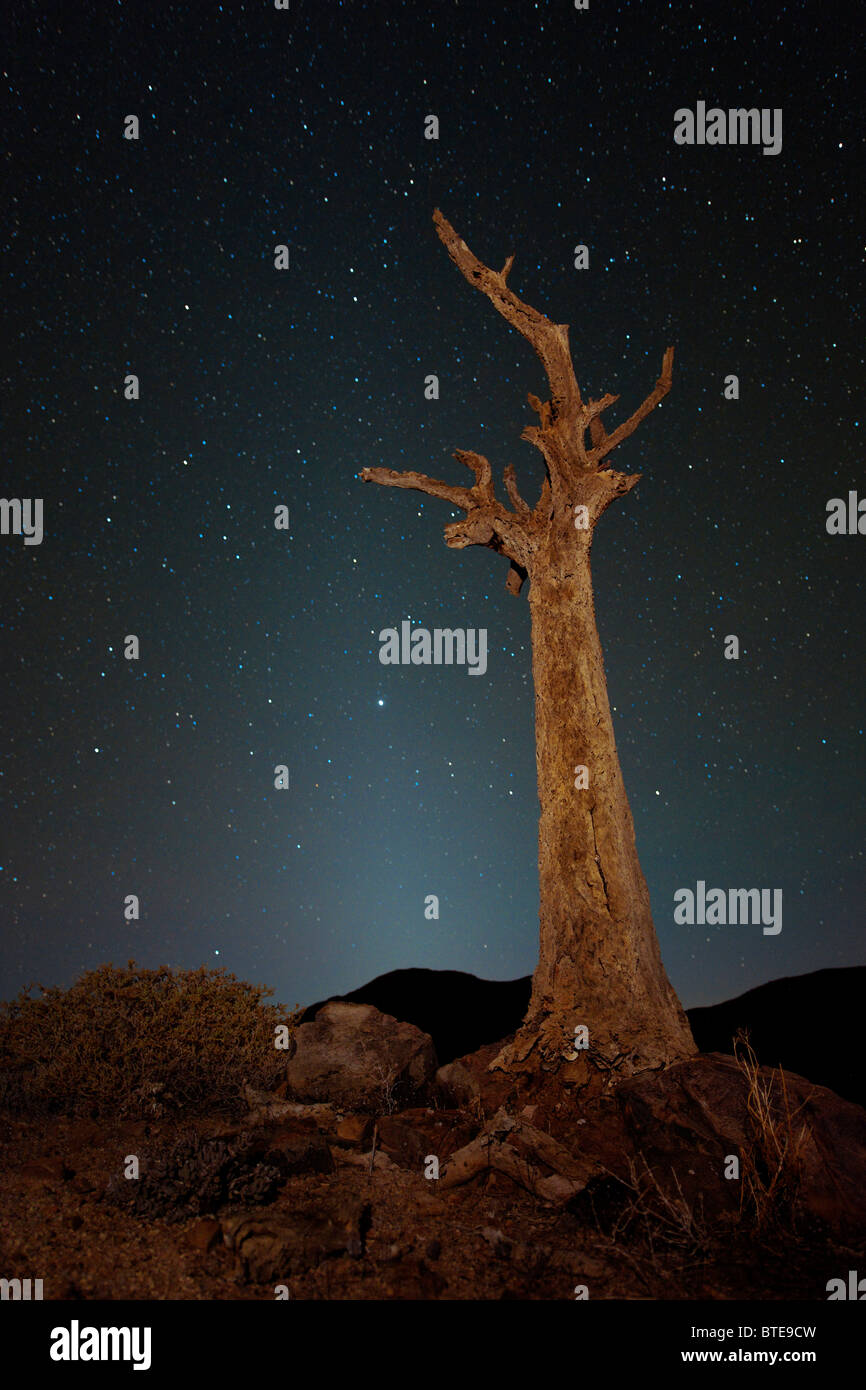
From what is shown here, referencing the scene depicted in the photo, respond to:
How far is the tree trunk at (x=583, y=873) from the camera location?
25.4 ft

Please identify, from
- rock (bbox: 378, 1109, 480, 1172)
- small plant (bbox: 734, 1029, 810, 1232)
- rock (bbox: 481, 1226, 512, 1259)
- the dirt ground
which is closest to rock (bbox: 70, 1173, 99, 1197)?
the dirt ground

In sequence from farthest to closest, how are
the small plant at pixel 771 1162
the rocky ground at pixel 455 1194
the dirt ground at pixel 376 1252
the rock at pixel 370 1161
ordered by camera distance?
the rock at pixel 370 1161
the small plant at pixel 771 1162
the rocky ground at pixel 455 1194
the dirt ground at pixel 376 1252

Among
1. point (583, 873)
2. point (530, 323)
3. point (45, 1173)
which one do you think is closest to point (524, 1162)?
point (583, 873)

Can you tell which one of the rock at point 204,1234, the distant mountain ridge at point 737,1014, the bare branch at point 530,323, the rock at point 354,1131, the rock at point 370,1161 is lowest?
the distant mountain ridge at point 737,1014

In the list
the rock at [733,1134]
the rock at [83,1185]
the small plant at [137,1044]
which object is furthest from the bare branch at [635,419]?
the rock at [83,1185]

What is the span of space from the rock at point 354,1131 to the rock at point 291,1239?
1558 millimetres

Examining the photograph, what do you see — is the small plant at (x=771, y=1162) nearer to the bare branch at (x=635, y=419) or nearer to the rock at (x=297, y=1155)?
the rock at (x=297, y=1155)

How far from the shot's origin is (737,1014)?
954 inches

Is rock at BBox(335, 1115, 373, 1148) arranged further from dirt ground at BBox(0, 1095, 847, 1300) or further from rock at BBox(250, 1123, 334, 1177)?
dirt ground at BBox(0, 1095, 847, 1300)

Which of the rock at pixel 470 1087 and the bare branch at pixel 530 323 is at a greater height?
the bare branch at pixel 530 323

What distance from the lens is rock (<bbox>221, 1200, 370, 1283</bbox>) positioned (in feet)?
14.1

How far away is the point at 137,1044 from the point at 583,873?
5068mm
